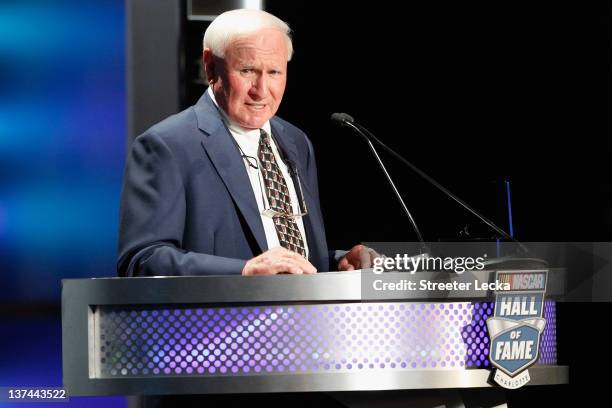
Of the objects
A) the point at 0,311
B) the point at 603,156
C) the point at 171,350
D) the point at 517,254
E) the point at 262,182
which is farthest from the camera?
the point at 0,311

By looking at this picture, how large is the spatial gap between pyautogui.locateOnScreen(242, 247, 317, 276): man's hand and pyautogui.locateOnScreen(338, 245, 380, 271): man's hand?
1.26 ft

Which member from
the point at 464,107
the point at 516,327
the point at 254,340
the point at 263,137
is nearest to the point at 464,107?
the point at 464,107

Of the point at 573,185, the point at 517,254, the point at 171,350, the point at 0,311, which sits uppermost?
the point at 573,185

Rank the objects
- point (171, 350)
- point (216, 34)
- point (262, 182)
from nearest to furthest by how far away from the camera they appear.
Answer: point (171, 350), point (262, 182), point (216, 34)

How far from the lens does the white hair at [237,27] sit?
7.54 ft

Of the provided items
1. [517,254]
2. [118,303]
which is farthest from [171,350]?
[517,254]

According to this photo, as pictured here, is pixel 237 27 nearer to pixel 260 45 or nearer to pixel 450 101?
pixel 260 45

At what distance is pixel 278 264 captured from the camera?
5.41 feet

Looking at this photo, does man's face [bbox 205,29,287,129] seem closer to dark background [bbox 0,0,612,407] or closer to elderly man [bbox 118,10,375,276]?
elderly man [bbox 118,10,375,276]

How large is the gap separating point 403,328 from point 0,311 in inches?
88.1

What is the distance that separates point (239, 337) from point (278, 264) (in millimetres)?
151

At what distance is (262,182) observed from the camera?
2.19m

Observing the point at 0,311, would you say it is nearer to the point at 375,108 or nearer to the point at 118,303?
the point at 375,108

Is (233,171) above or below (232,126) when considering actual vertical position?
below
